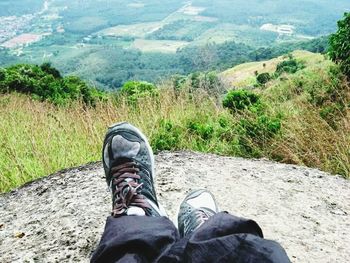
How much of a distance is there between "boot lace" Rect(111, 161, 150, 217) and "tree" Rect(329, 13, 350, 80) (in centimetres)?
532

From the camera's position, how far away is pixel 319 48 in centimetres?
3959

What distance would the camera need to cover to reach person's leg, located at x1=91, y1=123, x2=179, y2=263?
5.63ft

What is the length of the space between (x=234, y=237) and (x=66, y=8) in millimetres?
123603

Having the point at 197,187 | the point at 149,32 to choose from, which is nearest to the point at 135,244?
the point at 197,187

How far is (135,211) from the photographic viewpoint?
2.05 m

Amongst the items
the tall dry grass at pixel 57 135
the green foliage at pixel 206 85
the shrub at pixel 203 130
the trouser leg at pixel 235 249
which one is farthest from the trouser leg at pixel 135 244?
the green foliage at pixel 206 85

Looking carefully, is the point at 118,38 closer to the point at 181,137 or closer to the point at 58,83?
the point at 58,83

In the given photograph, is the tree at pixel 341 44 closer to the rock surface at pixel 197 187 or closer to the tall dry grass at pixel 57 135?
the tall dry grass at pixel 57 135

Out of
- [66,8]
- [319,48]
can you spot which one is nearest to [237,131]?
[319,48]

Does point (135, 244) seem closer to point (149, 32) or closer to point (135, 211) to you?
point (135, 211)

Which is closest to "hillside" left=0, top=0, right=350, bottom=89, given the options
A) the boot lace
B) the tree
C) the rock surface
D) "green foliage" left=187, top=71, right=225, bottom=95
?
"green foliage" left=187, top=71, right=225, bottom=95

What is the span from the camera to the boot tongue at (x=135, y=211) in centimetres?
203

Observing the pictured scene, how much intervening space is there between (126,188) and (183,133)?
2.96 meters

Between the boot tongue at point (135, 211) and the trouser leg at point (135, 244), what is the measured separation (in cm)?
20
